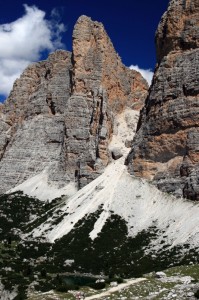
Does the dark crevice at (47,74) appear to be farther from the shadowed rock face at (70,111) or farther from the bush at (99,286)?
the bush at (99,286)

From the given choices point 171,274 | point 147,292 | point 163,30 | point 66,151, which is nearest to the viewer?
point 147,292

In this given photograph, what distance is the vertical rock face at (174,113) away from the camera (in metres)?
87.1

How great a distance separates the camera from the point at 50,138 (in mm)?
124000

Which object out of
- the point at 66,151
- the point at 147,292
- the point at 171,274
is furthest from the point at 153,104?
the point at 147,292

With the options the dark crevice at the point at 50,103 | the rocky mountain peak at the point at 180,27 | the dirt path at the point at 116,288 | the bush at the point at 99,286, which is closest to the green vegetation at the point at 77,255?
the bush at the point at 99,286

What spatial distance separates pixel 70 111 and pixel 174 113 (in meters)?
35.8

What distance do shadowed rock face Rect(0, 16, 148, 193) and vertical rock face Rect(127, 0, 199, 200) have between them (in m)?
15.8

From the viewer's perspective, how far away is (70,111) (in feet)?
389

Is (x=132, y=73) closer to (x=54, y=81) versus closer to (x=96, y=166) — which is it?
(x=54, y=81)

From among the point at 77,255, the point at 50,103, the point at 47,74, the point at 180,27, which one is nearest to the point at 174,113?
the point at 180,27

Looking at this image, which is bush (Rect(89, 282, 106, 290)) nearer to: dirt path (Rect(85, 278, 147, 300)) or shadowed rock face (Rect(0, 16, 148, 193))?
dirt path (Rect(85, 278, 147, 300))

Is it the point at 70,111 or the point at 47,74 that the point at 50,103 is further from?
the point at 70,111

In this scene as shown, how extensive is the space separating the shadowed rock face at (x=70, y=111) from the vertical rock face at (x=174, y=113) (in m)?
15.8

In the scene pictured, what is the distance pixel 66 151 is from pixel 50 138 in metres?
11.1
